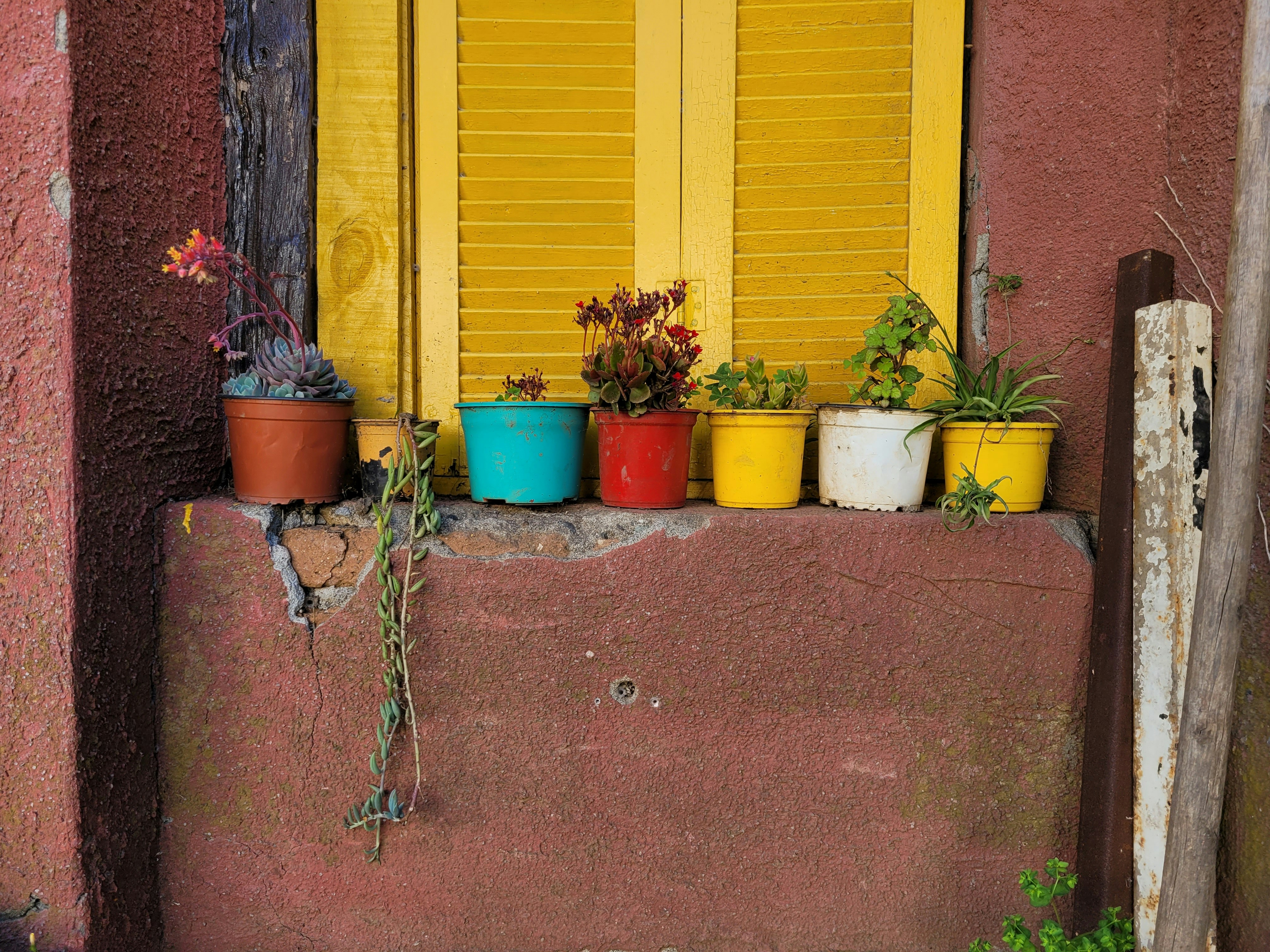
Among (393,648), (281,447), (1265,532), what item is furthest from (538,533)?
(1265,532)

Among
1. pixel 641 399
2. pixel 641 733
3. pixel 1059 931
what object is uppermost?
pixel 641 399

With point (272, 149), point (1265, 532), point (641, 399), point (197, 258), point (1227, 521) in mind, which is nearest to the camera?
point (1227, 521)

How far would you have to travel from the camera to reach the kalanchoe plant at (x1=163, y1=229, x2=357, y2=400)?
67.6 inches

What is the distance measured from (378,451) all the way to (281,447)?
0.22 meters

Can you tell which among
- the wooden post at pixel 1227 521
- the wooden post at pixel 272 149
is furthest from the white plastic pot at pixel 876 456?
the wooden post at pixel 272 149

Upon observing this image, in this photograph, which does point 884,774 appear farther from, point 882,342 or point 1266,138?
point 1266,138

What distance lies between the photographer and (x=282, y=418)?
1.76 m

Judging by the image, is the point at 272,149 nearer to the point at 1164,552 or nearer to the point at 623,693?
the point at 623,693

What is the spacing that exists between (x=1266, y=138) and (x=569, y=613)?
1.68 meters

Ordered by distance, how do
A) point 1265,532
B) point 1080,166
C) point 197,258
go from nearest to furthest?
point 1265,532, point 197,258, point 1080,166

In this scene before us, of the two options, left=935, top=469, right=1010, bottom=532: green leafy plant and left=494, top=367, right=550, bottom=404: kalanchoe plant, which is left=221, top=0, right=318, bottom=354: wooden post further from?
left=935, top=469, right=1010, bottom=532: green leafy plant

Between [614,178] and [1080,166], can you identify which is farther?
[614,178]

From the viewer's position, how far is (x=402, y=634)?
1707mm

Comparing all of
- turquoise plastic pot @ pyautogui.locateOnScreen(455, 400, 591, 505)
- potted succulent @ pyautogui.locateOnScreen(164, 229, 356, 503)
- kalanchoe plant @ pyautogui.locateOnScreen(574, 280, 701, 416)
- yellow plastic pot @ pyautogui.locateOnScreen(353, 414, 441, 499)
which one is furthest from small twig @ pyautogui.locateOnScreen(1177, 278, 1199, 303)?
potted succulent @ pyautogui.locateOnScreen(164, 229, 356, 503)
